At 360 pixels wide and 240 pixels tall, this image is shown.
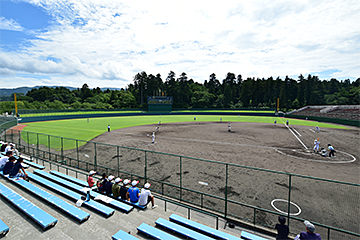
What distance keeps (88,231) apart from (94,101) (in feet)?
362

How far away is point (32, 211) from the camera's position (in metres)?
6.37

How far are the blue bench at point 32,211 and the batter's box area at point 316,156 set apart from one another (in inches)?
731

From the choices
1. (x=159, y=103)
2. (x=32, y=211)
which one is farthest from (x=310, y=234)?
(x=159, y=103)

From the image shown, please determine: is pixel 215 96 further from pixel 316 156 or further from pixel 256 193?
pixel 256 193

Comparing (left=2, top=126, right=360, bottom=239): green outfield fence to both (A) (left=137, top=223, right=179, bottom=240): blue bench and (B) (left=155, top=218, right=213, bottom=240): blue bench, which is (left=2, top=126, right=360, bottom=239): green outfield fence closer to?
(B) (left=155, top=218, right=213, bottom=240): blue bench

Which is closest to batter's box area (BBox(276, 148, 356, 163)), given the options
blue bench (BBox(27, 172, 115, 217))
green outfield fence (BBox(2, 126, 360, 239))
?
green outfield fence (BBox(2, 126, 360, 239))

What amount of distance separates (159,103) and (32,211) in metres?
74.2

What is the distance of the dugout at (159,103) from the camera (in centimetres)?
7906

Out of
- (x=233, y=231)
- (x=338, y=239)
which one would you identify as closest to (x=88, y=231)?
(x=233, y=231)

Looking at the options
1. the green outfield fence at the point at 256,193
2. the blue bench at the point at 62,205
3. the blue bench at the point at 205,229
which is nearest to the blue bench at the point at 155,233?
the blue bench at the point at 205,229

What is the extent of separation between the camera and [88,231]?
5898 millimetres

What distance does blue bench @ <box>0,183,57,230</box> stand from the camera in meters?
5.86

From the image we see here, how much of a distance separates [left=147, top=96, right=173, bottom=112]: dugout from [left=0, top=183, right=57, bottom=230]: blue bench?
238ft

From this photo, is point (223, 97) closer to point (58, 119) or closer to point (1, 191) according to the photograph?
point (58, 119)
